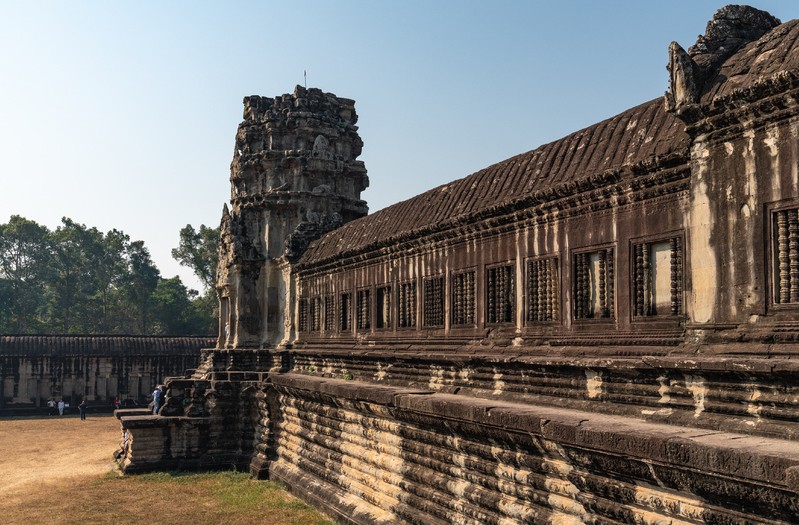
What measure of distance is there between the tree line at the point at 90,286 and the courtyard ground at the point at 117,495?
38565mm

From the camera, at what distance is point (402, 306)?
1288cm

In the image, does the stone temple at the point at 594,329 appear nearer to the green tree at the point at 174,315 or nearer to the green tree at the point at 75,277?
the green tree at the point at 174,315

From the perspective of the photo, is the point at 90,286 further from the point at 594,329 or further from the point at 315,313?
the point at 594,329

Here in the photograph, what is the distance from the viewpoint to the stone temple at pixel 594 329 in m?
5.81

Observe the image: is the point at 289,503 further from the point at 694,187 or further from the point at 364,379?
the point at 694,187

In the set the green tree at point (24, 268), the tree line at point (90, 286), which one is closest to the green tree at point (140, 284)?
the tree line at point (90, 286)

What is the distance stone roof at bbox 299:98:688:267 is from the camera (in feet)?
24.9

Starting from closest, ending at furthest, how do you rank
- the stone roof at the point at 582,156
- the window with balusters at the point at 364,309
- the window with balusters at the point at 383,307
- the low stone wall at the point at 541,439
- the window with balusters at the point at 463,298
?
the low stone wall at the point at 541,439 → the stone roof at the point at 582,156 → the window with balusters at the point at 463,298 → the window with balusters at the point at 383,307 → the window with balusters at the point at 364,309

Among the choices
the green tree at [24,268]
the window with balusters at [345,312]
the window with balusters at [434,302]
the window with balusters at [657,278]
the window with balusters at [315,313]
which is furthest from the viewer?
the green tree at [24,268]

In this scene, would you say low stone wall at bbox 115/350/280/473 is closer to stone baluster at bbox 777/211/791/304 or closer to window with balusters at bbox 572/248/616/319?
window with balusters at bbox 572/248/616/319

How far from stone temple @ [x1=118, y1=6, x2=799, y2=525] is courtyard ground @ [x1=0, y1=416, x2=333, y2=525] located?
901 millimetres

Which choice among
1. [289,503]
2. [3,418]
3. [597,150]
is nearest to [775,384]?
[597,150]

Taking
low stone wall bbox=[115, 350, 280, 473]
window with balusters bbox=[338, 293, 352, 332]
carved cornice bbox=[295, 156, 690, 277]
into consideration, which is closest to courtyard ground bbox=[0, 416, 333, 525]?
low stone wall bbox=[115, 350, 280, 473]

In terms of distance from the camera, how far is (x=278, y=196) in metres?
20.1
